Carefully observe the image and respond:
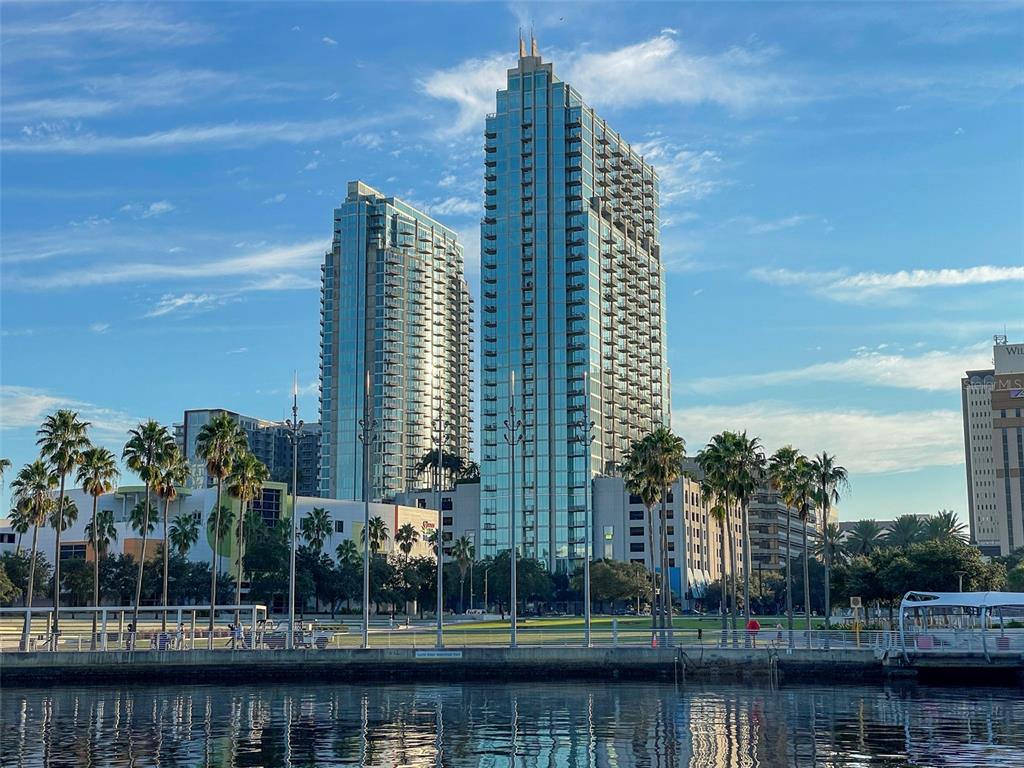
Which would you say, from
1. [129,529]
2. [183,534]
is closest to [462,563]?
Answer: [183,534]

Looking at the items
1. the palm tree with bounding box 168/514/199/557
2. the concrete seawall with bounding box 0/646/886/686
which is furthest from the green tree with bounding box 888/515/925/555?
the concrete seawall with bounding box 0/646/886/686

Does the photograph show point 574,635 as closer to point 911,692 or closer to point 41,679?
point 911,692

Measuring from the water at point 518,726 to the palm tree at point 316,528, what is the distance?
4276 inches

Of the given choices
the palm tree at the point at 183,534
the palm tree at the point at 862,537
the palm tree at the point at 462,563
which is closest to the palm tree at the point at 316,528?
the palm tree at the point at 183,534

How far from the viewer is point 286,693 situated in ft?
202

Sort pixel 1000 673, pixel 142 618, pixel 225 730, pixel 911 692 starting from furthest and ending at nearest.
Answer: pixel 142 618 < pixel 1000 673 < pixel 911 692 < pixel 225 730

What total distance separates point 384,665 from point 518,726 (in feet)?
81.2

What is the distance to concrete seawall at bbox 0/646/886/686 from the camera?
2606 inches

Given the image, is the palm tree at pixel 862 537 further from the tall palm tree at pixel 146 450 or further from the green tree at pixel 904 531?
the tall palm tree at pixel 146 450

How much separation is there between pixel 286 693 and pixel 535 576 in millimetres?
127473

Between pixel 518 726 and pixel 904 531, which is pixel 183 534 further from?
pixel 518 726

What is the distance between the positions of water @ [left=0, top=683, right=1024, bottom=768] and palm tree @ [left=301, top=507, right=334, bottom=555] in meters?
109

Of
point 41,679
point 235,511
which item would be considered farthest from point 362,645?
point 235,511

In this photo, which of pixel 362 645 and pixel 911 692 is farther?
pixel 362 645
